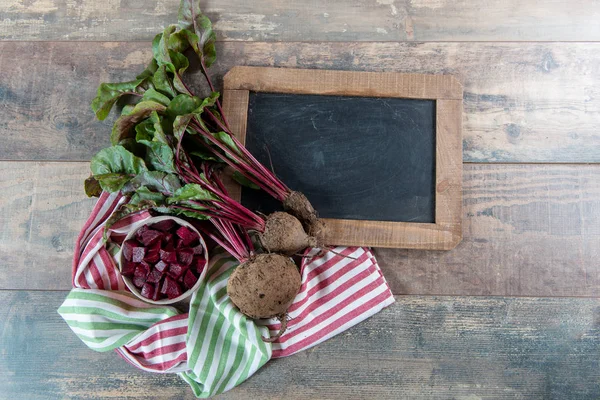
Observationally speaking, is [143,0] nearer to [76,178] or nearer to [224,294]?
[76,178]

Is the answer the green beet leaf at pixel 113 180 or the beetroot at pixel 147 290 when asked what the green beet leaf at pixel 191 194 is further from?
the beetroot at pixel 147 290

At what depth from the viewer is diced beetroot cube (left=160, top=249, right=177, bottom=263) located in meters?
1.20

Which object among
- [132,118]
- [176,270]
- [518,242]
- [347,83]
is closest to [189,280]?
[176,270]

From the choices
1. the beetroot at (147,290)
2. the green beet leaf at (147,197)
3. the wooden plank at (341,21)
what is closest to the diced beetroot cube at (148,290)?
the beetroot at (147,290)

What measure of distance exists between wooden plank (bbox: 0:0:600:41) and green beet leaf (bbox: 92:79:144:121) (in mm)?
231

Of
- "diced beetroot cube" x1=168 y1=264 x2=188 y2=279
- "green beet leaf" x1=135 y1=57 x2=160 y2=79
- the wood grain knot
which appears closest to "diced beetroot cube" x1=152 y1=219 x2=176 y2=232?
"diced beetroot cube" x1=168 y1=264 x2=188 y2=279

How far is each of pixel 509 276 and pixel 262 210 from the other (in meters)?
0.77

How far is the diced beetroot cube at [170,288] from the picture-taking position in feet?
3.96

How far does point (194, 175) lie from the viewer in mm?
1188

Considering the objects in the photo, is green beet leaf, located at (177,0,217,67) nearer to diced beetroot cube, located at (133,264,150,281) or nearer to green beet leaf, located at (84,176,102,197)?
green beet leaf, located at (84,176,102,197)

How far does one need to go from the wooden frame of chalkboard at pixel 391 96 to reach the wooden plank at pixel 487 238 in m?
0.06

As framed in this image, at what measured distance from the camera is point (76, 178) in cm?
138

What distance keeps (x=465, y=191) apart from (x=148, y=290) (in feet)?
3.16

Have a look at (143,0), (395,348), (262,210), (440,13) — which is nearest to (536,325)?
(395,348)
